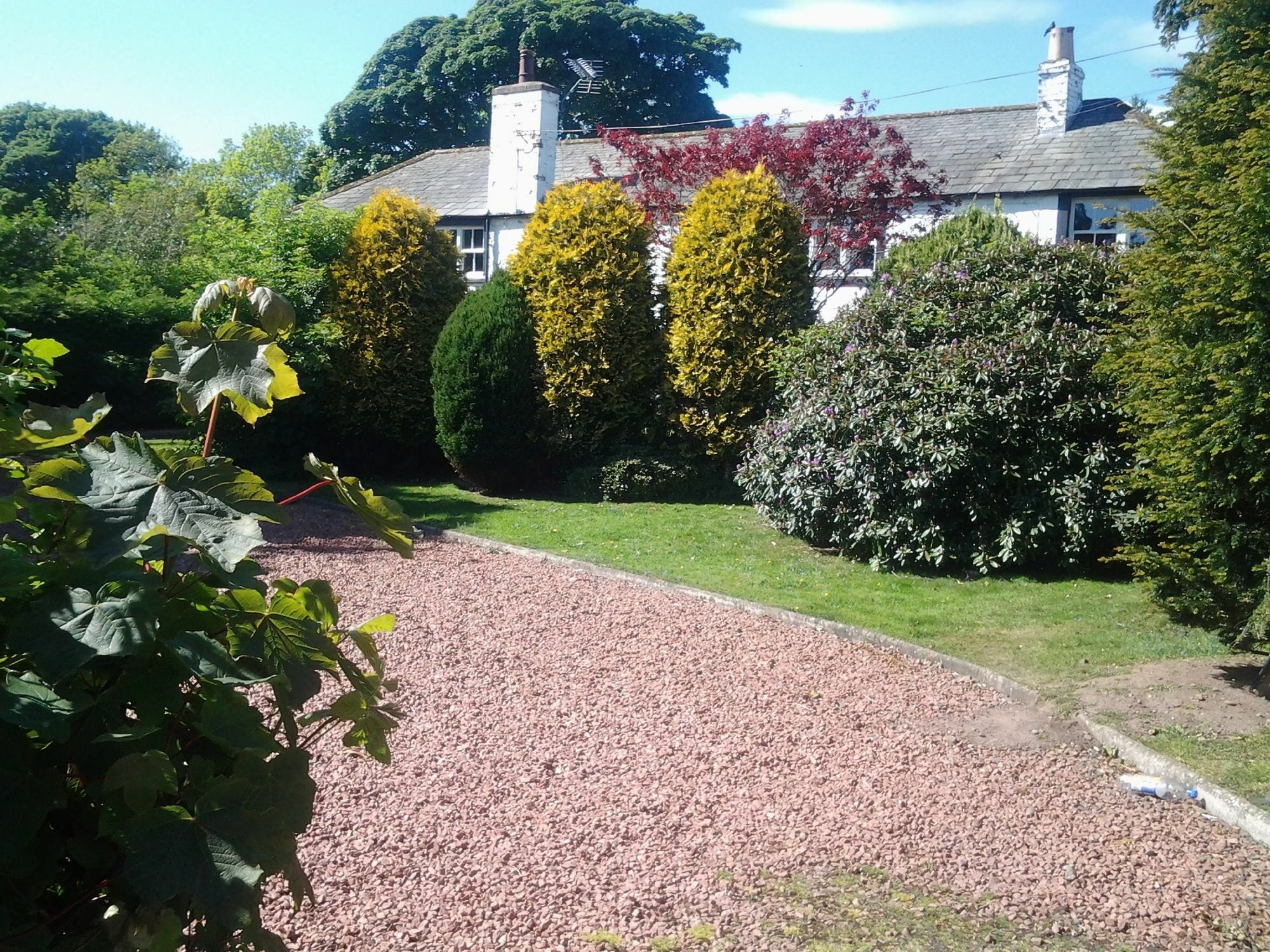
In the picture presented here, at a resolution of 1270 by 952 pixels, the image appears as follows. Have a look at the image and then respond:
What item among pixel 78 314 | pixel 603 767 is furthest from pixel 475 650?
pixel 78 314

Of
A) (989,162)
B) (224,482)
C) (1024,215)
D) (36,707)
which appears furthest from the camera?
(989,162)

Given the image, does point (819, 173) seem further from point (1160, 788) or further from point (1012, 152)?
point (1160, 788)

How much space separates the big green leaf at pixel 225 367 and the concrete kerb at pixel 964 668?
455cm

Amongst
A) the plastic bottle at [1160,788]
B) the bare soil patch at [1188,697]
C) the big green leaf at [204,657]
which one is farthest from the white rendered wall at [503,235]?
the big green leaf at [204,657]

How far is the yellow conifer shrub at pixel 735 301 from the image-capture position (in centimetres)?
1284

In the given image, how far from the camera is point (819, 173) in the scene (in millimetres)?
16938

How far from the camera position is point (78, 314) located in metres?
16.1

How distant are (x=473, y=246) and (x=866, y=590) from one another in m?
16.6

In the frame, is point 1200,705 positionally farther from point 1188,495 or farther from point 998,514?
point 998,514

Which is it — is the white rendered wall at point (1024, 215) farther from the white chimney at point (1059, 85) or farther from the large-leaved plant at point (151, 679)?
the large-leaved plant at point (151, 679)

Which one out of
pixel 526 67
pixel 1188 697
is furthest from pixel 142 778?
pixel 526 67

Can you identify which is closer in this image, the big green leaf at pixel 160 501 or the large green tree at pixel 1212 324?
the big green leaf at pixel 160 501

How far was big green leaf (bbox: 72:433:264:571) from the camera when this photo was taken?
5.09 ft

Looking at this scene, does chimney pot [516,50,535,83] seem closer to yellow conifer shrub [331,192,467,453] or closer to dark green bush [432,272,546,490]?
yellow conifer shrub [331,192,467,453]
